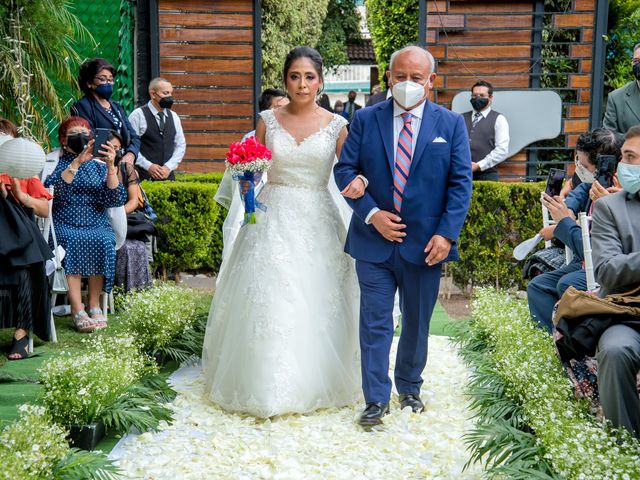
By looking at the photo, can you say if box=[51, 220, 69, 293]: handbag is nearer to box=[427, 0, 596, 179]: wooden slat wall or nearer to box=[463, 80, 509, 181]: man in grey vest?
box=[463, 80, 509, 181]: man in grey vest

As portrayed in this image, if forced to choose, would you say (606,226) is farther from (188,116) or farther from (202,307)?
(188,116)

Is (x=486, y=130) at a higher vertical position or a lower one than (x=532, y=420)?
higher

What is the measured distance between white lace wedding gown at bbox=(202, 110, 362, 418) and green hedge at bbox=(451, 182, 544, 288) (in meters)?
3.88

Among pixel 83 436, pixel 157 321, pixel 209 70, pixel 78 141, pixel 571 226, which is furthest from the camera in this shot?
pixel 209 70

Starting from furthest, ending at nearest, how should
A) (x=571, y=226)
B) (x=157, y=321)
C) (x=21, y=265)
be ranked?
(x=21, y=265)
(x=157, y=321)
(x=571, y=226)

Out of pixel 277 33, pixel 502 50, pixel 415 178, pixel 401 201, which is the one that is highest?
pixel 277 33

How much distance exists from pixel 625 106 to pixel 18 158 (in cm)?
527

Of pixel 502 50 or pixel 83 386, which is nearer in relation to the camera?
pixel 83 386

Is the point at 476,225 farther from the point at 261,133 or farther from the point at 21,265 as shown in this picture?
the point at 21,265

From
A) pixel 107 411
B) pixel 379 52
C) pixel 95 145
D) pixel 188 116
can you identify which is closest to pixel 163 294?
pixel 95 145

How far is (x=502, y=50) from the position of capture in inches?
446

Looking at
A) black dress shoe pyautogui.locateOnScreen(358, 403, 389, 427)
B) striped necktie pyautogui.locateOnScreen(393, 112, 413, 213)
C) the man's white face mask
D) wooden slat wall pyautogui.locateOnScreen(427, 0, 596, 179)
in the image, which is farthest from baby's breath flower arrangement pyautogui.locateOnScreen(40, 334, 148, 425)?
wooden slat wall pyautogui.locateOnScreen(427, 0, 596, 179)

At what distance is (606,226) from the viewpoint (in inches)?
174

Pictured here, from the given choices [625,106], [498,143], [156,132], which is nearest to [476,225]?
[498,143]
